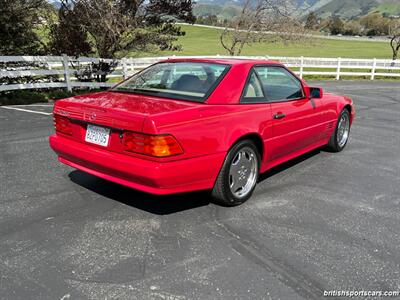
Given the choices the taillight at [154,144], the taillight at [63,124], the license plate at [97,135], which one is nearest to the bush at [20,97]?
the taillight at [63,124]

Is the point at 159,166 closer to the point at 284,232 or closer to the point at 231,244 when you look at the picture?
the point at 231,244

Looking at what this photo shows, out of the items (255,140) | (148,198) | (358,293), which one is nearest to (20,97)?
(148,198)

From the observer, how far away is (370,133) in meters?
7.90

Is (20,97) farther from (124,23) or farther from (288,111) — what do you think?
(288,111)

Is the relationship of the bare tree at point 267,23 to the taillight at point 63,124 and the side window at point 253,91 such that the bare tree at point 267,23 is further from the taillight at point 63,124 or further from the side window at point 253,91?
the taillight at point 63,124

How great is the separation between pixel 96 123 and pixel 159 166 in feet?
2.58

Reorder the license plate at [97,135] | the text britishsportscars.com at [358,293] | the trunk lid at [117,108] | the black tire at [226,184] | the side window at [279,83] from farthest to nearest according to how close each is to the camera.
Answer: the side window at [279,83], the black tire at [226,184], the license plate at [97,135], the trunk lid at [117,108], the text britishsportscars.com at [358,293]

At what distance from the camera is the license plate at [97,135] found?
3586 mm

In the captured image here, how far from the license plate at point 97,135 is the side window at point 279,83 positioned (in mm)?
1878

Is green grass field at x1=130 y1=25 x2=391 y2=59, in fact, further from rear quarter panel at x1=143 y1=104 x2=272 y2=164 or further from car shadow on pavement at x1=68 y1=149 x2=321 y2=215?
rear quarter panel at x1=143 y1=104 x2=272 y2=164

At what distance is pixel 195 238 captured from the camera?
338 cm

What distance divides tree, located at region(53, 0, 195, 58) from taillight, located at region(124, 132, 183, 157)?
9501 millimetres

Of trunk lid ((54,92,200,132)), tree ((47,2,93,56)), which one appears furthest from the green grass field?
trunk lid ((54,92,200,132))

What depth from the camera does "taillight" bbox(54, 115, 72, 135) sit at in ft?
13.0
